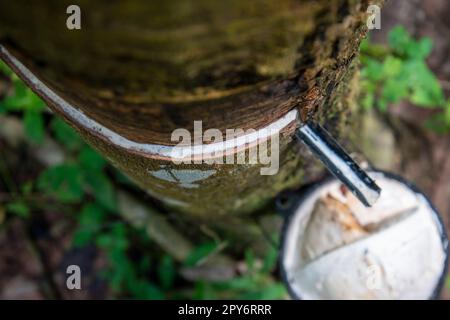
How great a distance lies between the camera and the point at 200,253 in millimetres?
1490

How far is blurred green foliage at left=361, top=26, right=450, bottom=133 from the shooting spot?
1.45 m

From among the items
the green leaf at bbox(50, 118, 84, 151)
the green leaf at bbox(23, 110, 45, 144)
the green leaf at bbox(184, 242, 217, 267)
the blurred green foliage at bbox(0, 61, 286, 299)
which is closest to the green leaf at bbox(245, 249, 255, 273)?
the blurred green foliage at bbox(0, 61, 286, 299)

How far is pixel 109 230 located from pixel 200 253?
0.44 m

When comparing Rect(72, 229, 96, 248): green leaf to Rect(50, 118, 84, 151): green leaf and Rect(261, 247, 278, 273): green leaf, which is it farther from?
Rect(261, 247, 278, 273): green leaf

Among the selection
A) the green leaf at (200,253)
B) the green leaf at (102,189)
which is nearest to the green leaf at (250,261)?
the green leaf at (200,253)

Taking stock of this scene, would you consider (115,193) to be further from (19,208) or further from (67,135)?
(19,208)

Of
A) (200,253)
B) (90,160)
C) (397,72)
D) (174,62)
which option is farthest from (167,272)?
(174,62)

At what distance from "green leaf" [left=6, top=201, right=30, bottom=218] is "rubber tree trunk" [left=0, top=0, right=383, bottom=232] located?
1258 mm

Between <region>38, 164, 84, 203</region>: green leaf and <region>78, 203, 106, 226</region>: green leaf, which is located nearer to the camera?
<region>38, 164, 84, 203</region>: green leaf

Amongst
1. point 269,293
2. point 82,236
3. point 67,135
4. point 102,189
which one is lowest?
point 269,293

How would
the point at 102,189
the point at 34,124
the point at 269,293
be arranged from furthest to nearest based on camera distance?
the point at 102,189 < the point at 34,124 < the point at 269,293

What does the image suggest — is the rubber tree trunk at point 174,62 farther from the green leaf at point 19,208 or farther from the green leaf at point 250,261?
the green leaf at point 19,208

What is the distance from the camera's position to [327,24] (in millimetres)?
499
